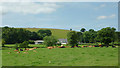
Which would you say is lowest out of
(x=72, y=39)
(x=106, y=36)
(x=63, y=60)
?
(x=63, y=60)

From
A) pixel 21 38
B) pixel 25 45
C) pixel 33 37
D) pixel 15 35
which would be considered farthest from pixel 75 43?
pixel 33 37

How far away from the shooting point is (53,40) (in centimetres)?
5597

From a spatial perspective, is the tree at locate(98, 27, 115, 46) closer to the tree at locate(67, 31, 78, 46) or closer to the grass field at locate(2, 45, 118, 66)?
the tree at locate(67, 31, 78, 46)

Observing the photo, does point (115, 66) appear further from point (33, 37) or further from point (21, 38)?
point (33, 37)

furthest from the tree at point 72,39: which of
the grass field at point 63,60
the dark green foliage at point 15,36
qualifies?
the grass field at point 63,60

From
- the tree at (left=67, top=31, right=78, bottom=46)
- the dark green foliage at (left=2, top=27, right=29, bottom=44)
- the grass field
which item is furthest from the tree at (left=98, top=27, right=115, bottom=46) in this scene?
the grass field

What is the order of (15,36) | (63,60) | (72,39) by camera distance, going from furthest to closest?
(15,36) → (72,39) → (63,60)

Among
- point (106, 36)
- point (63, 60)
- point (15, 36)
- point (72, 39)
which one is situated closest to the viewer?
point (63, 60)

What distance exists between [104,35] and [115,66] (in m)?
56.0

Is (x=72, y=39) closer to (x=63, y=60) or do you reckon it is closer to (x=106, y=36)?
(x=106, y=36)

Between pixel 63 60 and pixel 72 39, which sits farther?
pixel 72 39

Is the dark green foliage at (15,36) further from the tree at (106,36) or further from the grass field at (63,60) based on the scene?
the grass field at (63,60)

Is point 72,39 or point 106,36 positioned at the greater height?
point 106,36

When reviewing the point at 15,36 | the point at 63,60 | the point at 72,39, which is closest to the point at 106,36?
the point at 72,39
